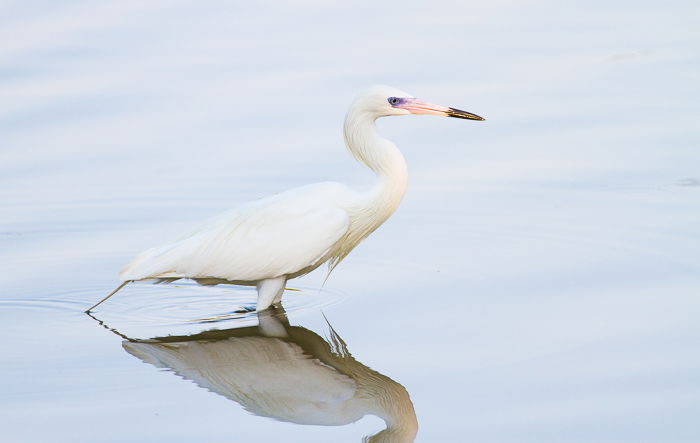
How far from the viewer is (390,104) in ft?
23.2

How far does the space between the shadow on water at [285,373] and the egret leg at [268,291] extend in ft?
0.17

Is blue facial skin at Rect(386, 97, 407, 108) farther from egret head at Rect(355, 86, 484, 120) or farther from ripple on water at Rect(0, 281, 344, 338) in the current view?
ripple on water at Rect(0, 281, 344, 338)

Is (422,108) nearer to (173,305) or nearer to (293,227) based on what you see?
(293,227)

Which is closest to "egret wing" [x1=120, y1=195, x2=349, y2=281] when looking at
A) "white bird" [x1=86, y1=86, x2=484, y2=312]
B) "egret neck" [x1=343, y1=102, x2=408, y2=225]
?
"white bird" [x1=86, y1=86, x2=484, y2=312]

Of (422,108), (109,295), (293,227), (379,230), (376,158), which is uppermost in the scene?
(422,108)

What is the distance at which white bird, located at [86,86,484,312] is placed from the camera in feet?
22.6

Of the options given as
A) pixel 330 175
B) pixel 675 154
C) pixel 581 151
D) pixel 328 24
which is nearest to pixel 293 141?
pixel 330 175

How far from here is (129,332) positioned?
22.3 feet

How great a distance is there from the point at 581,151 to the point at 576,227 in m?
1.56

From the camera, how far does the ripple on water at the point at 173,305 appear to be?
686cm

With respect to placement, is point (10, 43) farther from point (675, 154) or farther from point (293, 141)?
point (675, 154)

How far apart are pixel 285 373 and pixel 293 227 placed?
41.7 inches


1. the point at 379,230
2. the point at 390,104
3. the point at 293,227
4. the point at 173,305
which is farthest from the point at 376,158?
the point at 173,305

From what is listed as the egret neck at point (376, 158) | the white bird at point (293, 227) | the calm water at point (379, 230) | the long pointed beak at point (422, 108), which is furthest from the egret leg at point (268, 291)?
the long pointed beak at point (422, 108)
